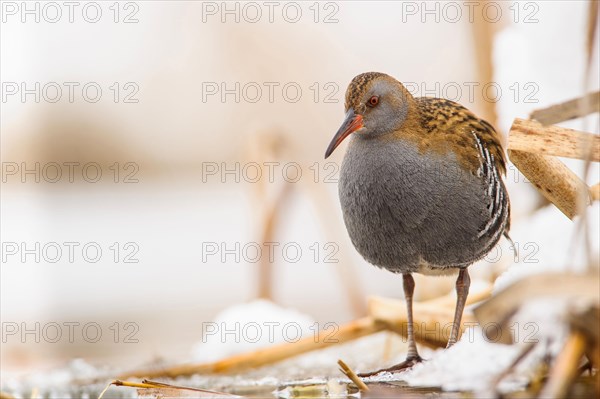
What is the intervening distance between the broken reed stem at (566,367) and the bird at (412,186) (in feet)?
3.57

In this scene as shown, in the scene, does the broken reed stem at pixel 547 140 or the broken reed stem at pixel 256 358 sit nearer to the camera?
the broken reed stem at pixel 547 140

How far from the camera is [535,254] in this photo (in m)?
2.41

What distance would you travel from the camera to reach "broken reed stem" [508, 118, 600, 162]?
1.97m

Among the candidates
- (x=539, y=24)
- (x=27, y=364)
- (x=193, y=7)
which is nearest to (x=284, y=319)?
(x=27, y=364)

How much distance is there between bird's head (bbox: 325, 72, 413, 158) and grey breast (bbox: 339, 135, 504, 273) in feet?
0.16

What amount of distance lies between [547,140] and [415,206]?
0.49 m

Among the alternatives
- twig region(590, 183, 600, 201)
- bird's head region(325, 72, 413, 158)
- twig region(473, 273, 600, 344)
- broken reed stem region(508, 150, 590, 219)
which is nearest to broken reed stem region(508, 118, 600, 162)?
broken reed stem region(508, 150, 590, 219)

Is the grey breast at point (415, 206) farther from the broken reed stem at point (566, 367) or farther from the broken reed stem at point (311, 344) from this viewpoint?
the broken reed stem at point (566, 367)

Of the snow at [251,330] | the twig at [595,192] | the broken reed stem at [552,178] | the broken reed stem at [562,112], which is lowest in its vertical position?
the snow at [251,330]

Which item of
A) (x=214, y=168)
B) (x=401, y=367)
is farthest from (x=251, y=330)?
(x=214, y=168)

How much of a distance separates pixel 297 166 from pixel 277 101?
2710 mm

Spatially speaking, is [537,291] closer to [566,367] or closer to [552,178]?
[566,367]

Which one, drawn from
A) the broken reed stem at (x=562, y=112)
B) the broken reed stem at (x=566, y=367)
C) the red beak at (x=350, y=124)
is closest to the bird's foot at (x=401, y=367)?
the red beak at (x=350, y=124)

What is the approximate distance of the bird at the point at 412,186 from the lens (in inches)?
94.6
